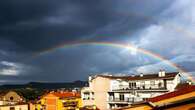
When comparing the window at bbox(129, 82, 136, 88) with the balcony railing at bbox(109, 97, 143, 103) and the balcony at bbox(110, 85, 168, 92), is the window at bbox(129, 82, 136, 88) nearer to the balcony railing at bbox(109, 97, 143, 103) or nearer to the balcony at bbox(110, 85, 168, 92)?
the balcony at bbox(110, 85, 168, 92)

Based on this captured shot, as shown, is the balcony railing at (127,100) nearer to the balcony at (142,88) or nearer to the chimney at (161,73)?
the balcony at (142,88)

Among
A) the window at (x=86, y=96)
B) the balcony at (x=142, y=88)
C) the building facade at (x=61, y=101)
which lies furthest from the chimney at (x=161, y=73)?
the building facade at (x=61, y=101)

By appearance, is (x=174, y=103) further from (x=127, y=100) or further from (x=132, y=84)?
(x=132, y=84)

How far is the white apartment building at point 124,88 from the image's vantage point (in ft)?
233

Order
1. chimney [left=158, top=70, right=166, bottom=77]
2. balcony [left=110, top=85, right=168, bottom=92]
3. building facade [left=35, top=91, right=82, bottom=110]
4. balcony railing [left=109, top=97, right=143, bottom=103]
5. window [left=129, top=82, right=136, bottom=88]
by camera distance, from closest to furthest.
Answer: balcony [left=110, top=85, right=168, bottom=92] < balcony railing [left=109, top=97, right=143, bottom=103] < chimney [left=158, top=70, right=166, bottom=77] < window [left=129, top=82, right=136, bottom=88] < building facade [left=35, top=91, right=82, bottom=110]

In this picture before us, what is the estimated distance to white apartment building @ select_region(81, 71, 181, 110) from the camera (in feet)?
233

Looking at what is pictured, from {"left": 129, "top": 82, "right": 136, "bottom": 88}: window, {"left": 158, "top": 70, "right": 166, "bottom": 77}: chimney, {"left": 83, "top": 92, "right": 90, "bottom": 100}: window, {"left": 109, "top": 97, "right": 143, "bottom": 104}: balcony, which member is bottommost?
{"left": 109, "top": 97, "right": 143, "bottom": 104}: balcony

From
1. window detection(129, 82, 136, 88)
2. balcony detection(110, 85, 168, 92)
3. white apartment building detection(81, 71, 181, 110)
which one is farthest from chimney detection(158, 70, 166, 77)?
→ window detection(129, 82, 136, 88)

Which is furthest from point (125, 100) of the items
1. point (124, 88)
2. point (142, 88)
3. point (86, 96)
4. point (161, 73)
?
point (86, 96)

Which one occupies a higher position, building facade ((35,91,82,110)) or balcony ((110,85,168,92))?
balcony ((110,85,168,92))

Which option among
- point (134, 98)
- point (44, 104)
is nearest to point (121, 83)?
point (134, 98)

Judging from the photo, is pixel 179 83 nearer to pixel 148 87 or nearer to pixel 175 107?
pixel 148 87

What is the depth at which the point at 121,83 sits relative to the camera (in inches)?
3164

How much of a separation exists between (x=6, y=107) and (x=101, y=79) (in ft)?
90.6
